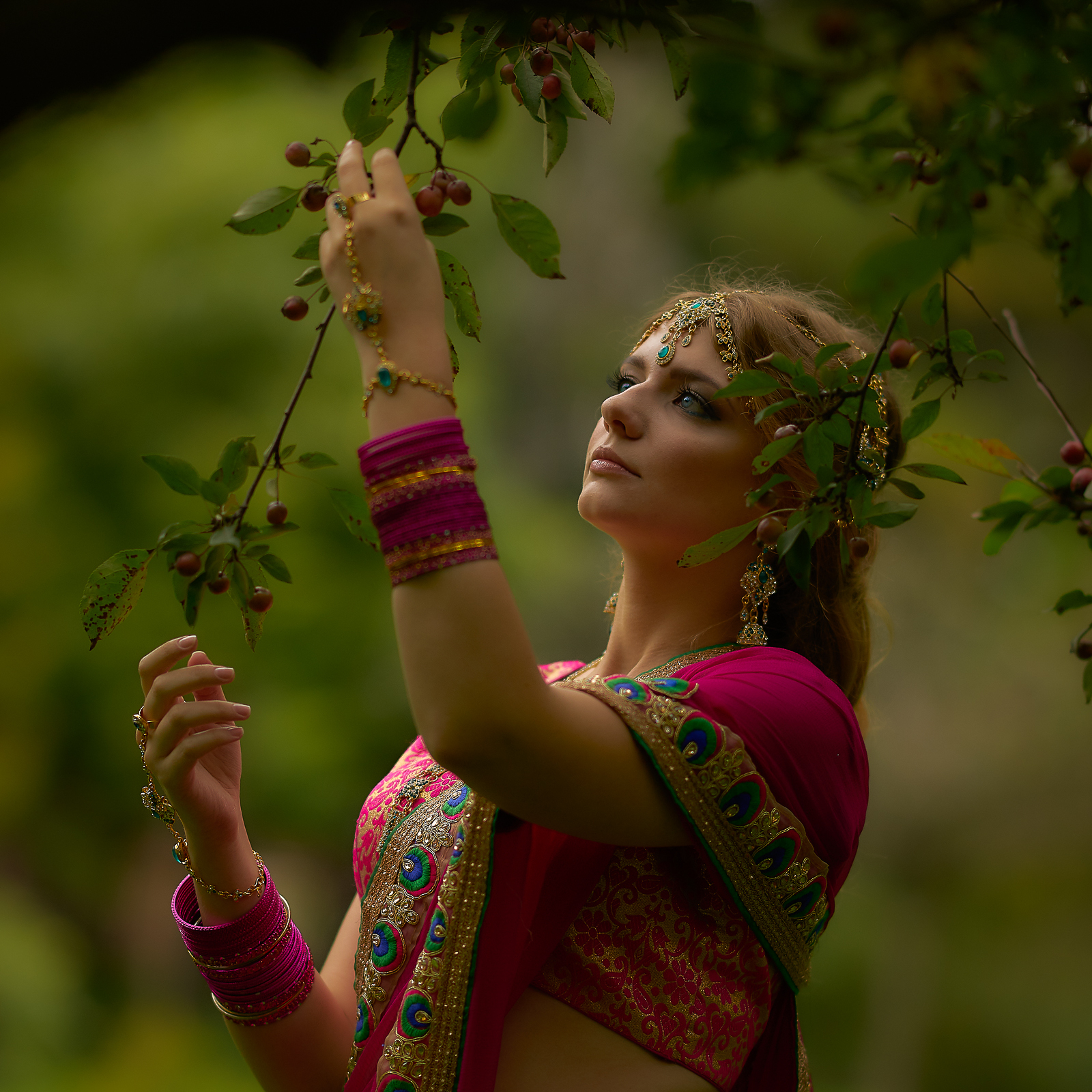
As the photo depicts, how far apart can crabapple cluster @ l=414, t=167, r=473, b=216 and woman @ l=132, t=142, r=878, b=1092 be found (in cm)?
5

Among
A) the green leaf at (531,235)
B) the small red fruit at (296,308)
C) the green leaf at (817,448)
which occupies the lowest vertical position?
the green leaf at (817,448)

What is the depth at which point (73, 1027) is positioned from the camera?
13.8ft

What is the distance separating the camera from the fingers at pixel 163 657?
1063mm

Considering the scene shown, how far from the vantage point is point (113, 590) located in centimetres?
91

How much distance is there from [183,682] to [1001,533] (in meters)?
0.77

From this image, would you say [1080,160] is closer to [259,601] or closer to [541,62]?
[541,62]

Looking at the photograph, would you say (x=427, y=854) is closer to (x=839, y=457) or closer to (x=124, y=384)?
(x=839, y=457)

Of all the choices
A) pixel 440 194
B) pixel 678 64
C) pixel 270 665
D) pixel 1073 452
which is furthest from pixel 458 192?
pixel 270 665

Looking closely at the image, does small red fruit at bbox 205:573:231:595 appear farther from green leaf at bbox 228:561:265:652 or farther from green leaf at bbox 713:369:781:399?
green leaf at bbox 713:369:781:399

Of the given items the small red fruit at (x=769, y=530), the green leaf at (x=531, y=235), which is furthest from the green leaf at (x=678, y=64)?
the small red fruit at (x=769, y=530)

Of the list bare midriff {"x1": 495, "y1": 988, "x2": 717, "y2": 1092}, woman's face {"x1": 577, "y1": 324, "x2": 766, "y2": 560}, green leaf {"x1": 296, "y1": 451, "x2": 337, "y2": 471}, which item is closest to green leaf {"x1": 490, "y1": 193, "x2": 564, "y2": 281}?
green leaf {"x1": 296, "y1": 451, "x2": 337, "y2": 471}

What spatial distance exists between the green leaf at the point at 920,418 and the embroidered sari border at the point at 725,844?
1.16 ft

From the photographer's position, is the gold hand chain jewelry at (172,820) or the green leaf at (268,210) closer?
the green leaf at (268,210)

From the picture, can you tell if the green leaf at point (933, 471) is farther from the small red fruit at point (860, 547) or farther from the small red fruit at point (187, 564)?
the small red fruit at point (187, 564)
